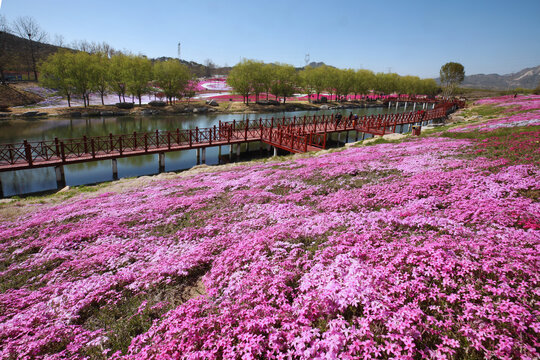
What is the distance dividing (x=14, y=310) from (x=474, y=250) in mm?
9220

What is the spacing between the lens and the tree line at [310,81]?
7962cm

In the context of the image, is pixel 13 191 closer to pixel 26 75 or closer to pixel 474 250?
pixel 474 250

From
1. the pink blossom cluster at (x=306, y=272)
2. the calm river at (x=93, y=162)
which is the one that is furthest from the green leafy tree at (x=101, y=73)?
the pink blossom cluster at (x=306, y=272)

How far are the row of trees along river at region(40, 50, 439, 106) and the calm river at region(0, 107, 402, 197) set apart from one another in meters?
13.1

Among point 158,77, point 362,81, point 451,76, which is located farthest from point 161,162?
point 451,76

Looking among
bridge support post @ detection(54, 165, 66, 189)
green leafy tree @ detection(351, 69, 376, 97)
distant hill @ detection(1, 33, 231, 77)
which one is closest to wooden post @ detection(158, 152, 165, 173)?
bridge support post @ detection(54, 165, 66, 189)

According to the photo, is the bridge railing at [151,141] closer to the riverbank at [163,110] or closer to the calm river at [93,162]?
the calm river at [93,162]

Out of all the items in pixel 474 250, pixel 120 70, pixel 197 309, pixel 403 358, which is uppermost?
pixel 120 70

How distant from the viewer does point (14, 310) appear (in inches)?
225

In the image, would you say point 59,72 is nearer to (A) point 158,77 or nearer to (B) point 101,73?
(B) point 101,73

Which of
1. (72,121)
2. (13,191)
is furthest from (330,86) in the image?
(13,191)

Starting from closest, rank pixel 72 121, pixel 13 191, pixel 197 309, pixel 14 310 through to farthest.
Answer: pixel 197 309, pixel 14 310, pixel 13 191, pixel 72 121

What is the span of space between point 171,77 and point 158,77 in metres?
3.35

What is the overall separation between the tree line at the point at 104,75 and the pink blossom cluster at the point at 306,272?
64437 mm
